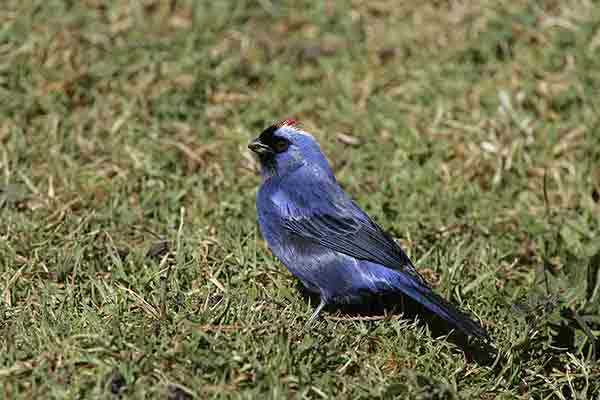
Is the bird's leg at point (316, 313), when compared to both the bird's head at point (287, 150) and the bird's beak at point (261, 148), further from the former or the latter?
the bird's beak at point (261, 148)

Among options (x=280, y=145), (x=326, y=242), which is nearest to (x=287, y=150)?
(x=280, y=145)

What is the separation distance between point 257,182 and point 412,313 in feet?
5.07

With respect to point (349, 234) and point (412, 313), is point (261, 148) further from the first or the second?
point (412, 313)

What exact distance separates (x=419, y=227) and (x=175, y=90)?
6.96ft

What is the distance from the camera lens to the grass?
3633 millimetres

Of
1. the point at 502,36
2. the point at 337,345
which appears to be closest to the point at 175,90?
the point at 502,36

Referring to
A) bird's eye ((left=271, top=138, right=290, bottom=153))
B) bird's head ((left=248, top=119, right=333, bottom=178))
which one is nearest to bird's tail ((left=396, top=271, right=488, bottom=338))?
bird's head ((left=248, top=119, right=333, bottom=178))

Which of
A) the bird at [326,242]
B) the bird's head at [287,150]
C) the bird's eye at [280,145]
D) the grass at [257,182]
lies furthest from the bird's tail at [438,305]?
the bird's eye at [280,145]

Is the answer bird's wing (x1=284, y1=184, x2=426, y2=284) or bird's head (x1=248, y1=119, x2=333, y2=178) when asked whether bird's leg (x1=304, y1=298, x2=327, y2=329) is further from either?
bird's head (x1=248, y1=119, x2=333, y2=178)

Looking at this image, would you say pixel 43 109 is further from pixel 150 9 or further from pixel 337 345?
pixel 337 345

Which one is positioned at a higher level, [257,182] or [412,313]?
[257,182]

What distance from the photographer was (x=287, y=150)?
4.81 meters

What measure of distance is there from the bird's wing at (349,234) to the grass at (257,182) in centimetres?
31

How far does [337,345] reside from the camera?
3.79 meters
